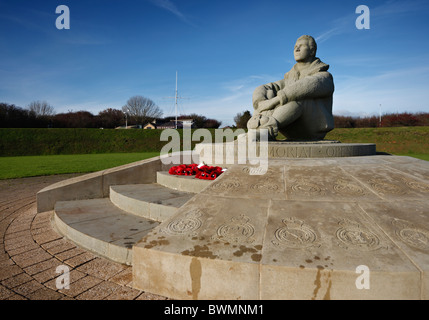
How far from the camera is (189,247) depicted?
7.73 feet

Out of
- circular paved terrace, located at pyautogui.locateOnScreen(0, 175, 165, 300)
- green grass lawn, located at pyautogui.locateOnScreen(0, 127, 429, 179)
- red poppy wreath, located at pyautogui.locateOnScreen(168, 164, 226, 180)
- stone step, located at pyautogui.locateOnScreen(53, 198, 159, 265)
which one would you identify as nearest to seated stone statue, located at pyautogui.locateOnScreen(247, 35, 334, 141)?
red poppy wreath, located at pyautogui.locateOnScreen(168, 164, 226, 180)

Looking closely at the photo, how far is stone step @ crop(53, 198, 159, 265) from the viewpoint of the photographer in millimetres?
3098

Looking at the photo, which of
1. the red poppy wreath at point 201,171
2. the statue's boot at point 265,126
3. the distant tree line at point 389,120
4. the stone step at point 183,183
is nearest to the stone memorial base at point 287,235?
the stone step at point 183,183

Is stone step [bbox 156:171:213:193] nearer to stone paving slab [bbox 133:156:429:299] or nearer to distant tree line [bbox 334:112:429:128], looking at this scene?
stone paving slab [bbox 133:156:429:299]

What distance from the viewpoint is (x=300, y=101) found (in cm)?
592

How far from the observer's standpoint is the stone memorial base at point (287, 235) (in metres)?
1.98

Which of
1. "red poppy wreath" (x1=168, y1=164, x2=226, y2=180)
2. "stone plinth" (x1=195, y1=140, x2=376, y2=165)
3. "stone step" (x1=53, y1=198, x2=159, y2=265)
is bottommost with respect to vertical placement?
"stone step" (x1=53, y1=198, x2=159, y2=265)

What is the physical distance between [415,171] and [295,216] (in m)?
2.63

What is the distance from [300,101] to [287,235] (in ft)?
13.9

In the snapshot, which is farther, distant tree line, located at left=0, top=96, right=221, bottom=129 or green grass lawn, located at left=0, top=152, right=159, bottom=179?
distant tree line, located at left=0, top=96, right=221, bottom=129

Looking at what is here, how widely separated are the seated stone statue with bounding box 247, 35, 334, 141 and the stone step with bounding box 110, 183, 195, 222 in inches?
98.6
